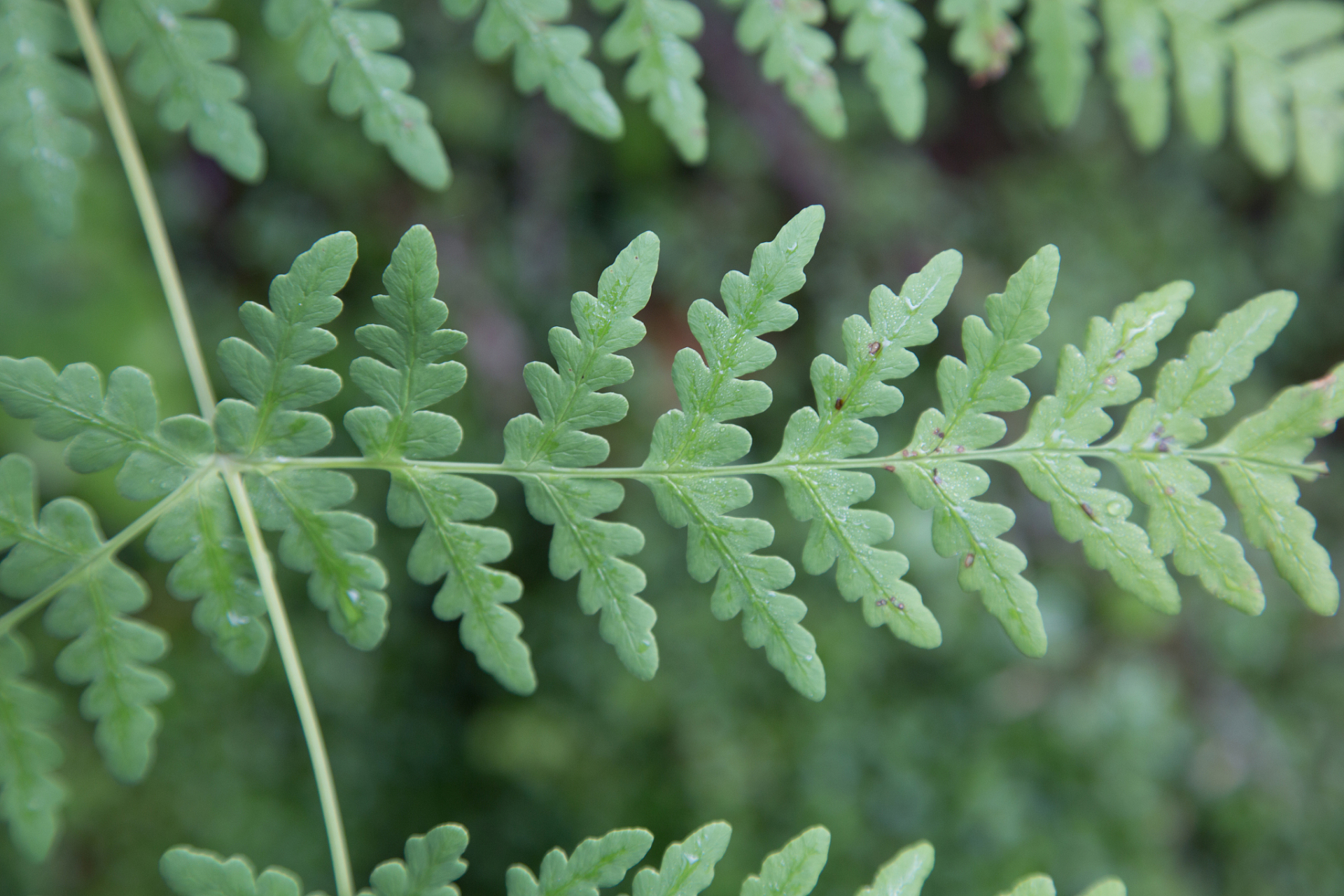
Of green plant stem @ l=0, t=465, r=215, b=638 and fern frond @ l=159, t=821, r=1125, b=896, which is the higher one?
green plant stem @ l=0, t=465, r=215, b=638

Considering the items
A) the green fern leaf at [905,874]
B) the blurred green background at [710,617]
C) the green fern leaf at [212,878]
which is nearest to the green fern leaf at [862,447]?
the green fern leaf at [905,874]

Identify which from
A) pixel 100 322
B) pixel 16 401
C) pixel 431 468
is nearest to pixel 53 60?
pixel 16 401

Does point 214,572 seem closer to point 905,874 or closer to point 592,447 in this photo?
point 592,447

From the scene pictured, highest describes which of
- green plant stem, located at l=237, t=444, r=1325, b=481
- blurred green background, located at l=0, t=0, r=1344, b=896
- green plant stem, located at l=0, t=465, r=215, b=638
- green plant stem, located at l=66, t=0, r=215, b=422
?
green plant stem, located at l=66, t=0, r=215, b=422

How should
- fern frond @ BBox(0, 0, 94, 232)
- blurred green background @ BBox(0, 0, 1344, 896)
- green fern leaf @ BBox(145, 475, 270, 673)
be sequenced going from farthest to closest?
blurred green background @ BBox(0, 0, 1344, 896)
fern frond @ BBox(0, 0, 94, 232)
green fern leaf @ BBox(145, 475, 270, 673)

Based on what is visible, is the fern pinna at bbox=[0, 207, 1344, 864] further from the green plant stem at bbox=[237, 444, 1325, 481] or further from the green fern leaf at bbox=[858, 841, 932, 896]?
the green fern leaf at bbox=[858, 841, 932, 896]

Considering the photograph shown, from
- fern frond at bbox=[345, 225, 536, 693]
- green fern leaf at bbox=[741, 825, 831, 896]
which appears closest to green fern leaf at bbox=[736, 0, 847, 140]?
fern frond at bbox=[345, 225, 536, 693]

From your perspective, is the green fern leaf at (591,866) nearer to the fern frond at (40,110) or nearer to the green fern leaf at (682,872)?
the green fern leaf at (682,872)
